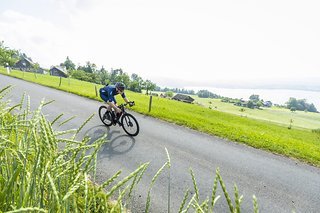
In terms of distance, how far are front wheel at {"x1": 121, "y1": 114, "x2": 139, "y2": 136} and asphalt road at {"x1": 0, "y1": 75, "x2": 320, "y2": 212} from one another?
27cm

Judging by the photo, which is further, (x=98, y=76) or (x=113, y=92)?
(x=98, y=76)

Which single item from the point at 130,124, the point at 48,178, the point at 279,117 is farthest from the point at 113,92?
the point at 279,117

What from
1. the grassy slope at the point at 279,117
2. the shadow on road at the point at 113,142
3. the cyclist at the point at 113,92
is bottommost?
the grassy slope at the point at 279,117

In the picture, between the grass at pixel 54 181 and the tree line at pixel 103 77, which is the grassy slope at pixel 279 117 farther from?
the grass at pixel 54 181

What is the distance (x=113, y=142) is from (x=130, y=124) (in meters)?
1.47

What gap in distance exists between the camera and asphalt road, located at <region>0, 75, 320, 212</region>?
235 inches

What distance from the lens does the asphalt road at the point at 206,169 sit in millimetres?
5977

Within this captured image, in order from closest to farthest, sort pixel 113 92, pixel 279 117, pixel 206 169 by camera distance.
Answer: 1. pixel 206 169
2. pixel 113 92
3. pixel 279 117

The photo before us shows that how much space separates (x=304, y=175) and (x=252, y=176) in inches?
91.3

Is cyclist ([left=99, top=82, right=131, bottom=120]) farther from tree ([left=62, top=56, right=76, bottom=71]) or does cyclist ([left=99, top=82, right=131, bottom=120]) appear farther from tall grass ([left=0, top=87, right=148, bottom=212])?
tree ([left=62, top=56, right=76, bottom=71])

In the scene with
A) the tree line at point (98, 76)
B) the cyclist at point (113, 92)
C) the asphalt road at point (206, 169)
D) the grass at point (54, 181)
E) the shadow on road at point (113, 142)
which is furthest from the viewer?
the tree line at point (98, 76)

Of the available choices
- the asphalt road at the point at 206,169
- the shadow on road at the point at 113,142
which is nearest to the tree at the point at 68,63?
the shadow on road at the point at 113,142

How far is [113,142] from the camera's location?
29.6ft

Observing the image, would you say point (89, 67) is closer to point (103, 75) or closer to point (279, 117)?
point (103, 75)
